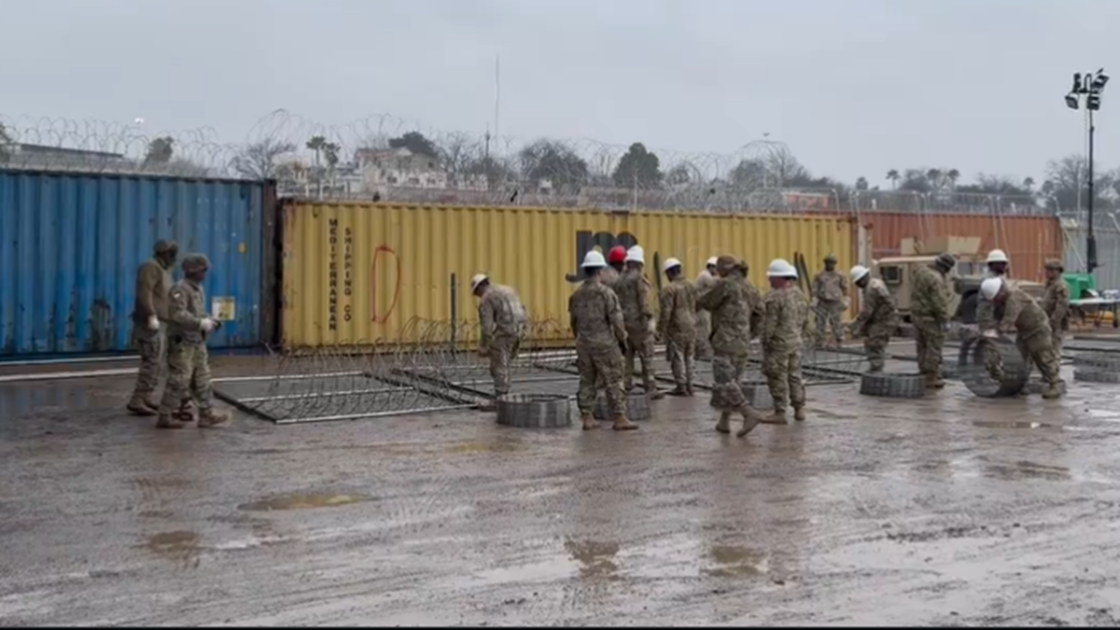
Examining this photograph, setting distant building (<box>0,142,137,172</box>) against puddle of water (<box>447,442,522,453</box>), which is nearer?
puddle of water (<box>447,442,522,453</box>)

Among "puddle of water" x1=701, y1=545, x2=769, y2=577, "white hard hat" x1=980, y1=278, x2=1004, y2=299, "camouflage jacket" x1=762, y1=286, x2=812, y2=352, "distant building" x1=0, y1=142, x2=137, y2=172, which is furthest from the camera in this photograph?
"distant building" x1=0, y1=142, x2=137, y2=172

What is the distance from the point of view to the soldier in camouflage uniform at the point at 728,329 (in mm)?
10898

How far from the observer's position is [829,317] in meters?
19.7

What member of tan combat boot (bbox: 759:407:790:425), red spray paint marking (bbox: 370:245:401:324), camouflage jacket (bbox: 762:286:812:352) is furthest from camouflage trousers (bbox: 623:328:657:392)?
red spray paint marking (bbox: 370:245:401:324)

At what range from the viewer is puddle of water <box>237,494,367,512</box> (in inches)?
298

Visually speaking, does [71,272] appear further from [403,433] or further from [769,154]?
[769,154]

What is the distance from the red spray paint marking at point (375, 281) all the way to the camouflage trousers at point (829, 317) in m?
6.83

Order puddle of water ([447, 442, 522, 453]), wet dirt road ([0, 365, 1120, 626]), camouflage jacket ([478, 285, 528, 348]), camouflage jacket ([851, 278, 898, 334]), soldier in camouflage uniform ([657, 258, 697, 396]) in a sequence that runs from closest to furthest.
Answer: wet dirt road ([0, 365, 1120, 626]) → puddle of water ([447, 442, 522, 453]) → camouflage jacket ([478, 285, 528, 348]) → soldier in camouflage uniform ([657, 258, 697, 396]) → camouflage jacket ([851, 278, 898, 334])

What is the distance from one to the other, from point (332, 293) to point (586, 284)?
27.6ft

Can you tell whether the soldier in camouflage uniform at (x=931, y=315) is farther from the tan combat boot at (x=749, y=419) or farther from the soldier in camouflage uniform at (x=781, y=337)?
the tan combat boot at (x=749, y=419)

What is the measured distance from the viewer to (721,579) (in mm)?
5820

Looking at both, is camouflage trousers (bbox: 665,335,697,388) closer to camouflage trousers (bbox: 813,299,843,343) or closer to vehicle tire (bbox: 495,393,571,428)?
vehicle tire (bbox: 495,393,571,428)

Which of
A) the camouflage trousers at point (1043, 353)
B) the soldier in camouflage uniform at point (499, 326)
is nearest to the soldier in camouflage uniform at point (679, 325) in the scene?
the soldier in camouflage uniform at point (499, 326)

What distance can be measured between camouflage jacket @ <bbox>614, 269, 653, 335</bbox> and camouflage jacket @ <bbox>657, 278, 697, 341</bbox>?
895 mm
